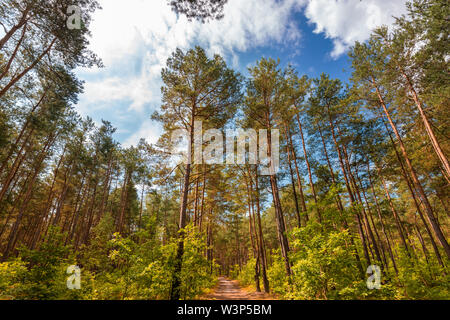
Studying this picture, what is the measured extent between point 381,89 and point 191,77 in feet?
41.9

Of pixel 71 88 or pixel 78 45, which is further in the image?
pixel 71 88

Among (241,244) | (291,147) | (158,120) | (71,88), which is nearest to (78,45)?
(71,88)

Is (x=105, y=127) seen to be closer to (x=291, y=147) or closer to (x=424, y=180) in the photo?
(x=291, y=147)

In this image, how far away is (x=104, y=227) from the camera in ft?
42.8

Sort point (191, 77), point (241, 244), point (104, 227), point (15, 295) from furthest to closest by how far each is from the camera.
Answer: point (241, 244), point (104, 227), point (191, 77), point (15, 295)

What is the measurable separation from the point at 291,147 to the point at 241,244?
29.9m

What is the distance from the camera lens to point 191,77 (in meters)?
8.77

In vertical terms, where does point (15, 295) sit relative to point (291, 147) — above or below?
below

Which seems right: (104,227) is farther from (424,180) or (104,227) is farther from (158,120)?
(424,180)

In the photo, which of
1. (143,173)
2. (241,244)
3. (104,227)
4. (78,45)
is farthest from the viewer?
(241,244)
